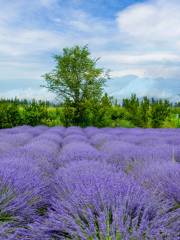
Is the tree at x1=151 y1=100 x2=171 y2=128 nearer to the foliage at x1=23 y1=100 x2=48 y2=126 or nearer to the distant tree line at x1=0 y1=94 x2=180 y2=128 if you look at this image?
the distant tree line at x1=0 y1=94 x2=180 y2=128

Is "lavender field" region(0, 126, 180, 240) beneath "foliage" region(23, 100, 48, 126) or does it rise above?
beneath

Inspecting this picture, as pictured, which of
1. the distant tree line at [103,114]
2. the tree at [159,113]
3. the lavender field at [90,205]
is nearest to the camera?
the lavender field at [90,205]

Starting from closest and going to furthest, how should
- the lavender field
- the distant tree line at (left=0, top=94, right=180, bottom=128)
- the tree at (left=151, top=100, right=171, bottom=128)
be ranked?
the lavender field
the distant tree line at (left=0, top=94, right=180, bottom=128)
the tree at (left=151, top=100, right=171, bottom=128)

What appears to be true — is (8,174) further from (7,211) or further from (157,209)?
(157,209)

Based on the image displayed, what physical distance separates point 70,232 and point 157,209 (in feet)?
2.10

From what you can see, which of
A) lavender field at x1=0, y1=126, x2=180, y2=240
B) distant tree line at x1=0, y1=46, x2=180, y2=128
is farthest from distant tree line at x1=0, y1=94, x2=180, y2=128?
lavender field at x1=0, y1=126, x2=180, y2=240

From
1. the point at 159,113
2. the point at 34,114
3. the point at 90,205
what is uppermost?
the point at 159,113

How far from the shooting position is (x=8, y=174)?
3129 mm

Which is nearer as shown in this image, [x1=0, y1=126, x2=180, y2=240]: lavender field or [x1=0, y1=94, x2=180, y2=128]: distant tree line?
[x1=0, y1=126, x2=180, y2=240]: lavender field

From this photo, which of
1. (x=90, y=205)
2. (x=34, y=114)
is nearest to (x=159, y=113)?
(x=34, y=114)

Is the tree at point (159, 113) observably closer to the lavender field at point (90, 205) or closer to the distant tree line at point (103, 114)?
the distant tree line at point (103, 114)

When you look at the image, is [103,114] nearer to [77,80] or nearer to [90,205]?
[77,80]

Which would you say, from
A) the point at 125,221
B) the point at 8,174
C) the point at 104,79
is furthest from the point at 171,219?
the point at 104,79

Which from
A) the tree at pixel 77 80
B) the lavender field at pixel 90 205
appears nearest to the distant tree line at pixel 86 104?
the tree at pixel 77 80
